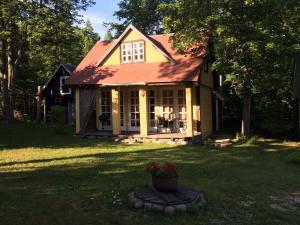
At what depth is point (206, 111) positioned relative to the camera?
21984mm

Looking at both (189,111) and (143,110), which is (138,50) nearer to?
(143,110)

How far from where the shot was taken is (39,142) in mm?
19359

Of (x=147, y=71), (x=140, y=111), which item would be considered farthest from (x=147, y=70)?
(x=140, y=111)

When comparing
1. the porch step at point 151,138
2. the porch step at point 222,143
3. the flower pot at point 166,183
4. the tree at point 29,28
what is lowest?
the flower pot at point 166,183

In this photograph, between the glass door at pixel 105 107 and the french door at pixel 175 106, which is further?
the glass door at pixel 105 107

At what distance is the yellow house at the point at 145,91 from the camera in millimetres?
20109

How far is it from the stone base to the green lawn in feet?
0.52

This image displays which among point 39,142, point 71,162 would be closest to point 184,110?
point 39,142

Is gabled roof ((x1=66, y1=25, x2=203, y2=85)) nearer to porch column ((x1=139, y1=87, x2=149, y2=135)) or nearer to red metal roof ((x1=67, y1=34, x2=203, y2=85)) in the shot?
red metal roof ((x1=67, y1=34, x2=203, y2=85))

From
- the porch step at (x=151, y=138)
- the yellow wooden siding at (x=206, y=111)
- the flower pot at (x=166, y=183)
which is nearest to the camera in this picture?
the flower pot at (x=166, y=183)

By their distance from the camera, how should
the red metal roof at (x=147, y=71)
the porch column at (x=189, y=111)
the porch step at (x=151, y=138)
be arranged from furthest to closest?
the red metal roof at (x=147, y=71) < the porch column at (x=189, y=111) < the porch step at (x=151, y=138)

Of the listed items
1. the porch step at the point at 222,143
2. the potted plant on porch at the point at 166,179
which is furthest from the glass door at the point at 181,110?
the potted plant on porch at the point at 166,179

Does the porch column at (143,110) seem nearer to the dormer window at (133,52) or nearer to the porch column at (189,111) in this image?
the porch column at (189,111)

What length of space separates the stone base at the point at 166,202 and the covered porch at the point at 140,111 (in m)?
10.8
